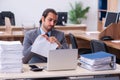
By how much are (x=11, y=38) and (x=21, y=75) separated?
3.05 m

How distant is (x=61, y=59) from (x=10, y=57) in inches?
17.8

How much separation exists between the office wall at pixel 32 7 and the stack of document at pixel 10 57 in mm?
6616

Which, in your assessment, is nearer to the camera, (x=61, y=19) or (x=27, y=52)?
(x=27, y=52)

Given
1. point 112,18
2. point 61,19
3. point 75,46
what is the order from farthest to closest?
point 61,19 < point 112,18 < point 75,46

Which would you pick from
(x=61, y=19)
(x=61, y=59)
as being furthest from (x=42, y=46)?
(x=61, y=19)

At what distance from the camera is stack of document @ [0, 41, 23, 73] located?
2.61m

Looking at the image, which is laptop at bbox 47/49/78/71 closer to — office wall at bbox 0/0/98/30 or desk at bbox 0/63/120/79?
desk at bbox 0/63/120/79

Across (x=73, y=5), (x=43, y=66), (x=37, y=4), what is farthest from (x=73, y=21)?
(x=43, y=66)

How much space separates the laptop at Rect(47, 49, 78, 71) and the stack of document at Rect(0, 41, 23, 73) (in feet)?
0.90

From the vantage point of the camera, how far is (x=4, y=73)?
8.56 feet

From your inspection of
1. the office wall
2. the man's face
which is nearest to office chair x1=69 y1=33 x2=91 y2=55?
the man's face

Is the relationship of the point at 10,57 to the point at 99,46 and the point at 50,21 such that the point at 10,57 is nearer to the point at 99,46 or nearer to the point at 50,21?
the point at 50,21

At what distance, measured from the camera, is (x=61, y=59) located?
2.68m

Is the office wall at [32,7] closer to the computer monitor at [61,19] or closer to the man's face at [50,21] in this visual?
the computer monitor at [61,19]
